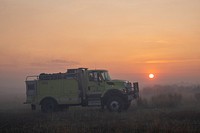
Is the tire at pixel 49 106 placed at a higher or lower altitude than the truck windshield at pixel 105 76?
lower

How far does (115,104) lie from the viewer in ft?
79.3

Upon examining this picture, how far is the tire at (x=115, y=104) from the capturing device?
24.1m

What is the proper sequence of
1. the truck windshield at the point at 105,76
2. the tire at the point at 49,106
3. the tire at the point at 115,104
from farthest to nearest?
the tire at the point at 49,106 → the truck windshield at the point at 105,76 → the tire at the point at 115,104

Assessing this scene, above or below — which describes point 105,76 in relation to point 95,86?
above

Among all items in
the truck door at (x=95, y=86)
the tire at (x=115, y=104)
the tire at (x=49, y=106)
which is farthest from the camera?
the tire at (x=49, y=106)

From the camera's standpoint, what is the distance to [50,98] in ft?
84.7

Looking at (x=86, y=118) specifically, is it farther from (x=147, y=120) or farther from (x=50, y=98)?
(x=50, y=98)

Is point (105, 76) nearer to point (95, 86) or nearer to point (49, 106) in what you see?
point (95, 86)

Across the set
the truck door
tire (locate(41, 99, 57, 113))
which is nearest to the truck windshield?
the truck door

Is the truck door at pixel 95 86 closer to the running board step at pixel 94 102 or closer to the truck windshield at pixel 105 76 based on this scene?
the running board step at pixel 94 102

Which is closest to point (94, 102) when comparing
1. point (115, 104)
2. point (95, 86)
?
point (95, 86)

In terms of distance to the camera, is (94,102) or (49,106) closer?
(94,102)

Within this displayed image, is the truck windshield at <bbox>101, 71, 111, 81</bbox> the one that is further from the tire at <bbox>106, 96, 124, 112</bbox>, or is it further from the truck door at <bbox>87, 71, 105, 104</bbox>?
the tire at <bbox>106, 96, 124, 112</bbox>

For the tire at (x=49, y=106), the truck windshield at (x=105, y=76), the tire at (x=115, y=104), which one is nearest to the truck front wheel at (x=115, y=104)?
the tire at (x=115, y=104)
